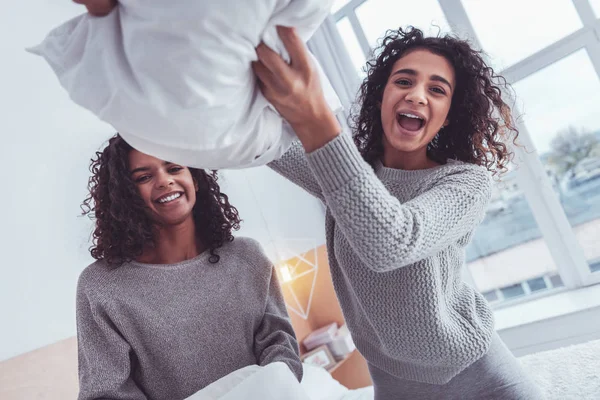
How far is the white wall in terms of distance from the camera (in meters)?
1.76

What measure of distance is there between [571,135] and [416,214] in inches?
102

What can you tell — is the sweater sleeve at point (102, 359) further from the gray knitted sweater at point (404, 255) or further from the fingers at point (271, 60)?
the fingers at point (271, 60)

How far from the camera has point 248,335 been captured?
122 cm

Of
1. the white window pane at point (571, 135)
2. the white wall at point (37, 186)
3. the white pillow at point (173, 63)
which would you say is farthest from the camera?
the white window pane at point (571, 135)

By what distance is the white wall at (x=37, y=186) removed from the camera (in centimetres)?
176

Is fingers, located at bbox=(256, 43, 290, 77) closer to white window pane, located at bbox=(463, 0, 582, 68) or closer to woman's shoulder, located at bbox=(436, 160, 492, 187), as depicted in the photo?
woman's shoulder, located at bbox=(436, 160, 492, 187)

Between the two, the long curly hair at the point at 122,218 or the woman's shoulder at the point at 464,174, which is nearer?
the woman's shoulder at the point at 464,174

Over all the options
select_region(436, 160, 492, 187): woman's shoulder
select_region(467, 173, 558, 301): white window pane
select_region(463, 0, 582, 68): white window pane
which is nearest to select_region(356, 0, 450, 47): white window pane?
select_region(463, 0, 582, 68): white window pane

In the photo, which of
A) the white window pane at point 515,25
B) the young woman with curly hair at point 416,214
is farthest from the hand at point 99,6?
the white window pane at point 515,25

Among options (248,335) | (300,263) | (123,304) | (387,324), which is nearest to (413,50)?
(387,324)

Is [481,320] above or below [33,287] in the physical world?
below

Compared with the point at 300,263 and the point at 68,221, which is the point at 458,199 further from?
the point at 300,263

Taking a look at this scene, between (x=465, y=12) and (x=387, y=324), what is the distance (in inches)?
101

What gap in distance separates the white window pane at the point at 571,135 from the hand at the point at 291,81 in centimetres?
258
